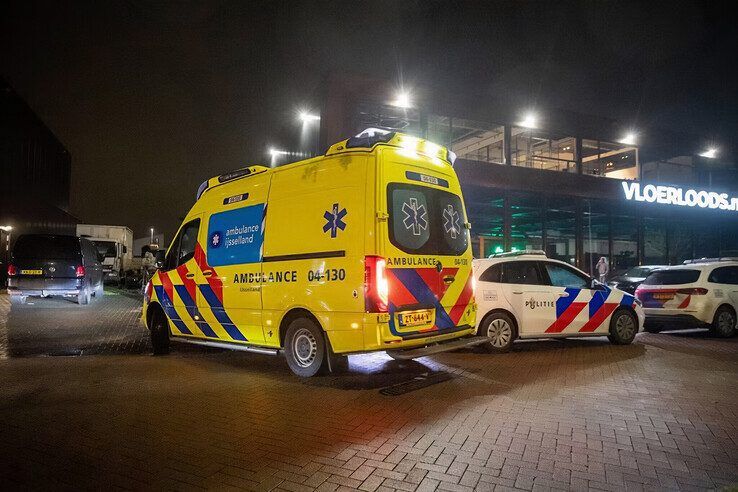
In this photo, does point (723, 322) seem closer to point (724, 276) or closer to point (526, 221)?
point (724, 276)

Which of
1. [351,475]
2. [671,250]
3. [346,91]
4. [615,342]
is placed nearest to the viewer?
[351,475]

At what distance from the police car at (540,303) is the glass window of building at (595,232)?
16.5m

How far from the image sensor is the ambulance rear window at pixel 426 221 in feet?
17.2

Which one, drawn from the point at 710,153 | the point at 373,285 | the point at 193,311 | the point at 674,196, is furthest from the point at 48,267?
the point at 710,153

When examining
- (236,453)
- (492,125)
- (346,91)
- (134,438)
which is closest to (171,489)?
(236,453)

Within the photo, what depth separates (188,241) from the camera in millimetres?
7359

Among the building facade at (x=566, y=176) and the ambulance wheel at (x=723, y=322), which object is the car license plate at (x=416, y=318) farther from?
the building facade at (x=566, y=176)

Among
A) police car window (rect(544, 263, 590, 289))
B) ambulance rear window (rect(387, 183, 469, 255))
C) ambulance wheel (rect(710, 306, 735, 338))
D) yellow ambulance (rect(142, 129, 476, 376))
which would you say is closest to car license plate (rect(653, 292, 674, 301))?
ambulance wheel (rect(710, 306, 735, 338))

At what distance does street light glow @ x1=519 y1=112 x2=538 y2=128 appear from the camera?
72.2ft

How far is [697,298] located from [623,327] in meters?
2.13

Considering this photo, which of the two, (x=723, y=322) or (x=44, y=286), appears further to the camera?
(x=44, y=286)

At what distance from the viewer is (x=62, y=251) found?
13.9 meters

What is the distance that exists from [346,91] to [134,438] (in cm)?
1743

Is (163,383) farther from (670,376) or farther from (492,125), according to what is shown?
(492,125)
